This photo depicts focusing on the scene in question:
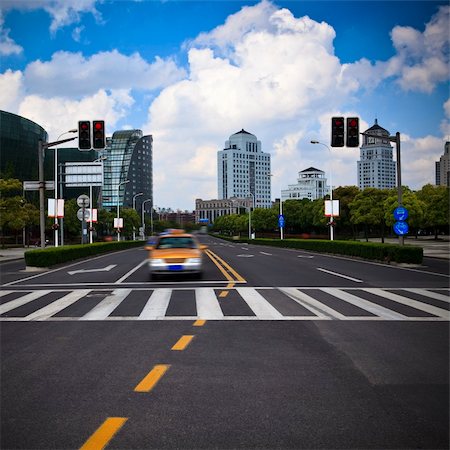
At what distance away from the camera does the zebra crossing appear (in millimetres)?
9852

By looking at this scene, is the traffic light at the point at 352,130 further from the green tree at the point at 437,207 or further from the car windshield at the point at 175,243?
the green tree at the point at 437,207

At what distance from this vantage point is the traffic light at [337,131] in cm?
2041

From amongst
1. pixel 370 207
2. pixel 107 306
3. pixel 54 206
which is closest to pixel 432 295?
pixel 107 306

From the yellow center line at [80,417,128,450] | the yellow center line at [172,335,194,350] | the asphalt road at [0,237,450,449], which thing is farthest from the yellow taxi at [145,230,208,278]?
the yellow center line at [80,417,128,450]

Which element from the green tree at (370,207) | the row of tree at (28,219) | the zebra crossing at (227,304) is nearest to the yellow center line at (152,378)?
the zebra crossing at (227,304)

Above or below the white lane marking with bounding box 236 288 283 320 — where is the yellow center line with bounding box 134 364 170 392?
above

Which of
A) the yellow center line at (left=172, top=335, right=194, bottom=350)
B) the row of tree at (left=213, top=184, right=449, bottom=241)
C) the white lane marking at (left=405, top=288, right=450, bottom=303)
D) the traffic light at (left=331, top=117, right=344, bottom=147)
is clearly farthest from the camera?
the row of tree at (left=213, top=184, right=449, bottom=241)

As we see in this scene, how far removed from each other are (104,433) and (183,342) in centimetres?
336

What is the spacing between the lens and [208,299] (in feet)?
39.7

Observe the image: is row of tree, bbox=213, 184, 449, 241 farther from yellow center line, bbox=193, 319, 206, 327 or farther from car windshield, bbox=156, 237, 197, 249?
yellow center line, bbox=193, 319, 206, 327

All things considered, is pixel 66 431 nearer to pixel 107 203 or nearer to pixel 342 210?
pixel 342 210

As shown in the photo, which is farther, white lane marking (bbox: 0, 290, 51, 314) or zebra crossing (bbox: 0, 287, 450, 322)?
white lane marking (bbox: 0, 290, 51, 314)

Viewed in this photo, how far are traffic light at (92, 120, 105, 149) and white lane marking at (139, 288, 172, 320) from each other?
848cm

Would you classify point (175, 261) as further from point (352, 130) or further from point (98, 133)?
point (352, 130)
